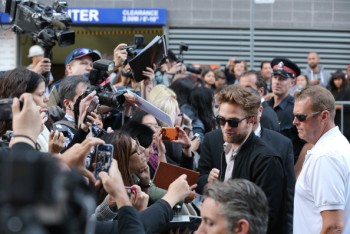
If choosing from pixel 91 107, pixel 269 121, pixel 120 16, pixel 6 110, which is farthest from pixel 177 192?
pixel 120 16

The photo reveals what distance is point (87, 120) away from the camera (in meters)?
4.58

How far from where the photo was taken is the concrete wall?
19.1 metres

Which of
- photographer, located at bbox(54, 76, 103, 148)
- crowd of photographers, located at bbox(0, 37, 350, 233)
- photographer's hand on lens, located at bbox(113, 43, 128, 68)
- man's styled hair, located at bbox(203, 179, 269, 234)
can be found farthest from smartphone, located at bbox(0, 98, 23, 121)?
photographer's hand on lens, located at bbox(113, 43, 128, 68)

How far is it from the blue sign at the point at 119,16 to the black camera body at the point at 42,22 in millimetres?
12100

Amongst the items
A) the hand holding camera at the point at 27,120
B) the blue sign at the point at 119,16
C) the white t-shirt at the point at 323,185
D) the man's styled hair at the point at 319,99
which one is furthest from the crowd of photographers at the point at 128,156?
the blue sign at the point at 119,16

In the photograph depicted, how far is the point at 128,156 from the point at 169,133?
1253 mm

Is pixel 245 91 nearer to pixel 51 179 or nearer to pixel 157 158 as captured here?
pixel 157 158

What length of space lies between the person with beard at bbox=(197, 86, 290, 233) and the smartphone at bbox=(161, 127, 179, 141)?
0.90 m

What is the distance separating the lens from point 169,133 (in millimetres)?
5836

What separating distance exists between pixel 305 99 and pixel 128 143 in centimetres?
112

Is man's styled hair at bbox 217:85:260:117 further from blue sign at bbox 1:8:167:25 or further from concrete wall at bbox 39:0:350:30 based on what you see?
concrete wall at bbox 39:0:350:30

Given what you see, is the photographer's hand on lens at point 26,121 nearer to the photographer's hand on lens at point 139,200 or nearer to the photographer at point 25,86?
the photographer's hand on lens at point 139,200

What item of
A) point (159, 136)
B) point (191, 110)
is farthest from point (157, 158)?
point (191, 110)

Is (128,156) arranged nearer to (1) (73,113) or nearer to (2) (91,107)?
(2) (91,107)
